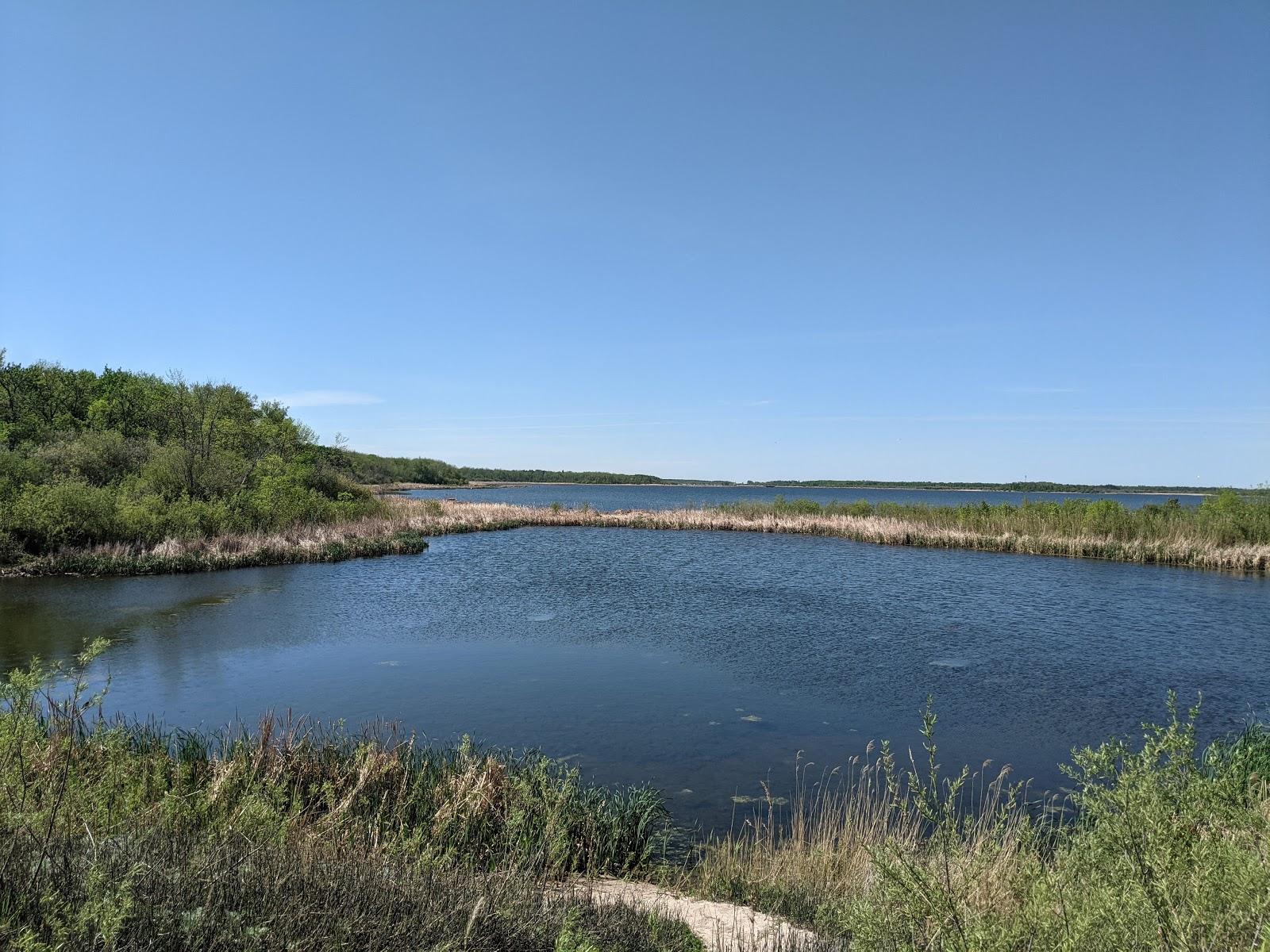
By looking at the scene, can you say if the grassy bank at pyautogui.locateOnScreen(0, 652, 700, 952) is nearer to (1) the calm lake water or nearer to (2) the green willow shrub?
(1) the calm lake water

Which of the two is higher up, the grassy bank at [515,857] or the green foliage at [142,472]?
the green foliage at [142,472]

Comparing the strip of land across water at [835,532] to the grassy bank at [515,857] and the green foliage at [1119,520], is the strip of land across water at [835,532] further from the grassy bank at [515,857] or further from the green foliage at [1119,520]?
the grassy bank at [515,857]

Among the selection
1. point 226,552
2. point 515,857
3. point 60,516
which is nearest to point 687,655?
point 515,857

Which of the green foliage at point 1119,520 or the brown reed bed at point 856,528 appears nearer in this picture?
the brown reed bed at point 856,528

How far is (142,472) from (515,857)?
3565 cm

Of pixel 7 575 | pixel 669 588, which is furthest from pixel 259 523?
pixel 669 588

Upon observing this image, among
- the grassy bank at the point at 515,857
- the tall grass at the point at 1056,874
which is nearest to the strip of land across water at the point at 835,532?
the grassy bank at the point at 515,857

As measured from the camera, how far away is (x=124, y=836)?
4246 mm

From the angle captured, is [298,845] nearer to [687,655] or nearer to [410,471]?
[687,655]

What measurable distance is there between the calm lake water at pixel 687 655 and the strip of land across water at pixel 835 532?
198cm

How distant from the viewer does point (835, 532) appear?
153 feet

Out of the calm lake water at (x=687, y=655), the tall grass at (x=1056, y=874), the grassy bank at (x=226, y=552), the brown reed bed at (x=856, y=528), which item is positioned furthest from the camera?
the brown reed bed at (x=856, y=528)

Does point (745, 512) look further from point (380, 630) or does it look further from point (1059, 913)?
point (1059, 913)

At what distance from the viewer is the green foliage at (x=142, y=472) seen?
26.5 metres
